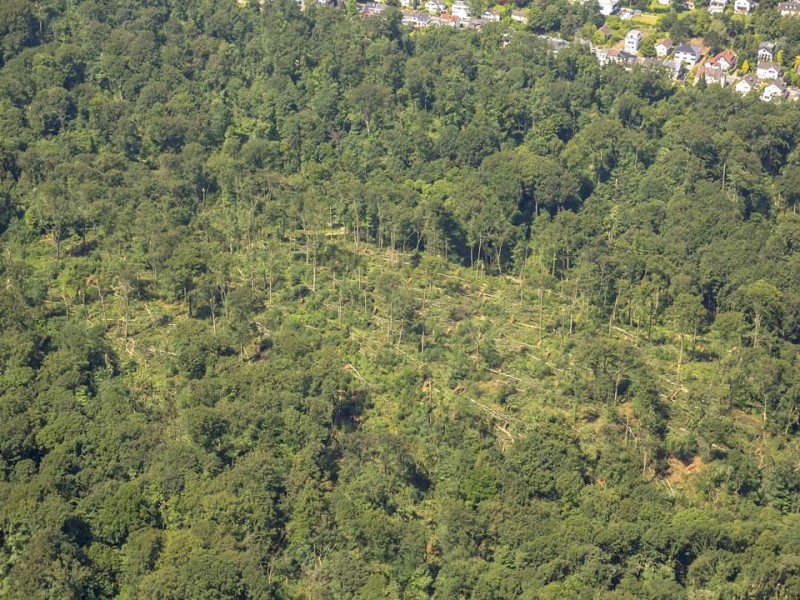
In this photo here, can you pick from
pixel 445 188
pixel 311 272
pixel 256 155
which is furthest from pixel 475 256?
pixel 256 155

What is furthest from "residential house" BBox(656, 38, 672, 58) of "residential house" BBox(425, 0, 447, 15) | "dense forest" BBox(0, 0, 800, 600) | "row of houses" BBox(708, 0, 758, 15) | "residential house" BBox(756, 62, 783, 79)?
"residential house" BBox(425, 0, 447, 15)

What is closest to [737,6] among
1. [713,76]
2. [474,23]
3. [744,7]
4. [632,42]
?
[744,7]

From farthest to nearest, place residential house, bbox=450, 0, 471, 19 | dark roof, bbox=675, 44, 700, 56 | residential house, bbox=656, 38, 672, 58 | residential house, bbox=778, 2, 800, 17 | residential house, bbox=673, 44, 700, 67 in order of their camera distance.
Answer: residential house, bbox=450, 0, 471, 19 < residential house, bbox=778, 2, 800, 17 < residential house, bbox=656, 38, 672, 58 < dark roof, bbox=675, 44, 700, 56 < residential house, bbox=673, 44, 700, 67

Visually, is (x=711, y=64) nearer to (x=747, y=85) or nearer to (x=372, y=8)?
(x=747, y=85)

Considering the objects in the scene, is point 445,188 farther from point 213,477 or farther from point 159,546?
point 159,546

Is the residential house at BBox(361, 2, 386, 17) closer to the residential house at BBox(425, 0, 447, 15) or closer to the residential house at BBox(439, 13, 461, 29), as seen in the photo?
the residential house at BBox(425, 0, 447, 15)

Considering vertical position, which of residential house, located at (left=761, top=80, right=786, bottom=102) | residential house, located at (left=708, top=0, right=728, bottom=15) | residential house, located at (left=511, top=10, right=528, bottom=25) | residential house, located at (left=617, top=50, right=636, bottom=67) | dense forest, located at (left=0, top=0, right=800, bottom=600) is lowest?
dense forest, located at (left=0, top=0, right=800, bottom=600)

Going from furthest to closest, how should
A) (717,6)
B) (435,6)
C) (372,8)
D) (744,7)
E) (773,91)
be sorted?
(435,6) → (372,8) → (717,6) → (744,7) → (773,91)

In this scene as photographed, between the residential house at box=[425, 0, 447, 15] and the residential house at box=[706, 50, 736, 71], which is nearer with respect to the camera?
the residential house at box=[706, 50, 736, 71]
